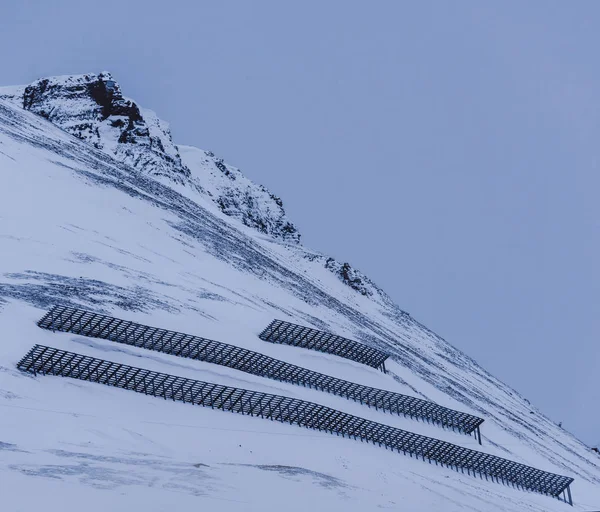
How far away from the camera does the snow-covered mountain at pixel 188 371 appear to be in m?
31.5

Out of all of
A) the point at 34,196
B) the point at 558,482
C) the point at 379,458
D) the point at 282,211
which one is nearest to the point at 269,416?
the point at 379,458

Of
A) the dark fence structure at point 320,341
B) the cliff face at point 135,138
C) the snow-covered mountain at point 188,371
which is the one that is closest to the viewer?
the snow-covered mountain at point 188,371

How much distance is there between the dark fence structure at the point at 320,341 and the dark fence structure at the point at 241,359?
14.4 feet

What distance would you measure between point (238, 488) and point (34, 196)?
3580cm

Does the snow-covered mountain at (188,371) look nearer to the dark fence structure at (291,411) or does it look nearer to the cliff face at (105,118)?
the dark fence structure at (291,411)

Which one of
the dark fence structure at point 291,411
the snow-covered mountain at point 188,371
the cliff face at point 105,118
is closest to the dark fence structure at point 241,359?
the snow-covered mountain at point 188,371

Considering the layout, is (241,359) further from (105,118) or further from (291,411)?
(105,118)

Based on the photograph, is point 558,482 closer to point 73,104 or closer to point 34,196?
point 34,196

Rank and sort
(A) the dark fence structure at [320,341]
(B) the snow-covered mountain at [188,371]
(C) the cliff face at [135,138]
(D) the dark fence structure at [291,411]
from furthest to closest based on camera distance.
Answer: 1. (C) the cliff face at [135,138]
2. (A) the dark fence structure at [320,341]
3. (D) the dark fence structure at [291,411]
4. (B) the snow-covered mountain at [188,371]

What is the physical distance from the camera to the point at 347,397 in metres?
47.9

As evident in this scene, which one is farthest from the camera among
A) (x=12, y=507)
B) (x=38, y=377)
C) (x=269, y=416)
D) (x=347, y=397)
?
(x=347, y=397)

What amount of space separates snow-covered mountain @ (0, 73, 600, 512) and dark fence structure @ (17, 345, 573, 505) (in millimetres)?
801

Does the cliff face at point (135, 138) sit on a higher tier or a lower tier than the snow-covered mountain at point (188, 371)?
higher

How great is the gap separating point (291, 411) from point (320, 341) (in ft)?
37.1
